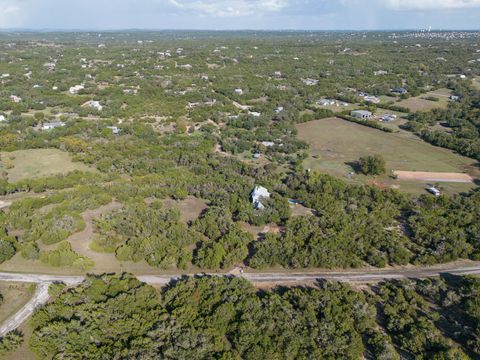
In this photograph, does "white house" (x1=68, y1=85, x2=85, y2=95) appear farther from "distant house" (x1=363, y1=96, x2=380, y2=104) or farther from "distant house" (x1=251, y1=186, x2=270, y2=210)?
"distant house" (x1=363, y1=96, x2=380, y2=104)

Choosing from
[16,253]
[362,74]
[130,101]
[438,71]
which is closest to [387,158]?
[16,253]

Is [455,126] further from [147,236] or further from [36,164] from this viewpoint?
[36,164]

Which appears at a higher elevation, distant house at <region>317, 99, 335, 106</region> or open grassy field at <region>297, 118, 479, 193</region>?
distant house at <region>317, 99, 335, 106</region>

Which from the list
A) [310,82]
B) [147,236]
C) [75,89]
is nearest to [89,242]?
[147,236]

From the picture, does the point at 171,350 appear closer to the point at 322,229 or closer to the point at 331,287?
the point at 331,287

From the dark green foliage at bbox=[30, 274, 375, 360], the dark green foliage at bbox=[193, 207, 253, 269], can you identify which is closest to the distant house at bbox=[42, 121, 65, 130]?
the dark green foliage at bbox=[193, 207, 253, 269]
